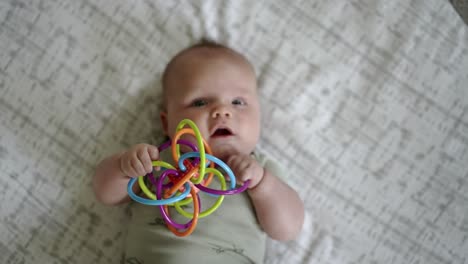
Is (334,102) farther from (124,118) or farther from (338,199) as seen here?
(124,118)

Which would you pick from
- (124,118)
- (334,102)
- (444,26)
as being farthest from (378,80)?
(124,118)

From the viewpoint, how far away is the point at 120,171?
0.90 m

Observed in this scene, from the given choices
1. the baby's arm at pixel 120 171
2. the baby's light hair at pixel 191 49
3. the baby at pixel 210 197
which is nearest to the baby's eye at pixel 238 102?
the baby at pixel 210 197

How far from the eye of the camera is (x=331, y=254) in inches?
41.1

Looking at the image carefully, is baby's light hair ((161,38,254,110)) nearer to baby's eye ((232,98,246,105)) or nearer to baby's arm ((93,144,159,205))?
baby's eye ((232,98,246,105))

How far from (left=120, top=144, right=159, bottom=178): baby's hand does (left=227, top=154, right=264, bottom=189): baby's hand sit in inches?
6.2

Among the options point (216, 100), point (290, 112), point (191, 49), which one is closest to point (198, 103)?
point (216, 100)

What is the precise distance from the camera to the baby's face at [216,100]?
3.04 feet

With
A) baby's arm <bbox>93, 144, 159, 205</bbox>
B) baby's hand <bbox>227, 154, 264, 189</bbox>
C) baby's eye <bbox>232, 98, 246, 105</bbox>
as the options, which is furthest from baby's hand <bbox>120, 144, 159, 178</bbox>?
baby's eye <bbox>232, 98, 246, 105</bbox>

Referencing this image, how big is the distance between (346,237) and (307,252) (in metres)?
0.11

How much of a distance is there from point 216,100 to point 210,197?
9.0 inches

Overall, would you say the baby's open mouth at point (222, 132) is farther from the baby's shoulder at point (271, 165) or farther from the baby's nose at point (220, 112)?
the baby's shoulder at point (271, 165)

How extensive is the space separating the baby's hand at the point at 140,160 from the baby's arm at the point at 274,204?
0.16 metres

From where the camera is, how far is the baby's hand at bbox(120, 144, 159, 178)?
2.55 feet
